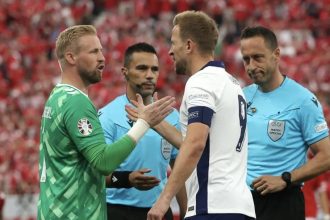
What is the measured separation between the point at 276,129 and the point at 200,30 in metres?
1.41

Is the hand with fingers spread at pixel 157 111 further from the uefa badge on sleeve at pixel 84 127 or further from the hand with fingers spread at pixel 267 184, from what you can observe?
the hand with fingers spread at pixel 267 184

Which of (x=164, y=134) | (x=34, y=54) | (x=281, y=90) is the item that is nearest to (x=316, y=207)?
(x=281, y=90)

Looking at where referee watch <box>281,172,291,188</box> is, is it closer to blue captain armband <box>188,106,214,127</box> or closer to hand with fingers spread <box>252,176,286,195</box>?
hand with fingers spread <box>252,176,286,195</box>

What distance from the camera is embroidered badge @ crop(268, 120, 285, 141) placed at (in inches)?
262

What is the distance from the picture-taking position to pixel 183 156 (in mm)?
5230

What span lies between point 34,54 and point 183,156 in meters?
17.5

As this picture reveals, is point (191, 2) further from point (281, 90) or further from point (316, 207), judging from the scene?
point (281, 90)

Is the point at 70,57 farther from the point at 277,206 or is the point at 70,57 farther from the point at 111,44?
the point at 111,44

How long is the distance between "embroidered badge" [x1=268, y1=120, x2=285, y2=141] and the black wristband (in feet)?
3.59

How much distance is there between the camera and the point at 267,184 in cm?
644

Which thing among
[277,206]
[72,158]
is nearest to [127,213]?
[277,206]

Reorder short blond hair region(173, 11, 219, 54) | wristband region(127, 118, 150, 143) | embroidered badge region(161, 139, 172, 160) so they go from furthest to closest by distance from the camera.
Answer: embroidered badge region(161, 139, 172, 160)
short blond hair region(173, 11, 219, 54)
wristband region(127, 118, 150, 143)

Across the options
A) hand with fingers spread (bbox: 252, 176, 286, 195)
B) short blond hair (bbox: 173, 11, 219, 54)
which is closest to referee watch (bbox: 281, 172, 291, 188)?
hand with fingers spread (bbox: 252, 176, 286, 195)

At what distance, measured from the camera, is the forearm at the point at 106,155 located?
5285 mm
